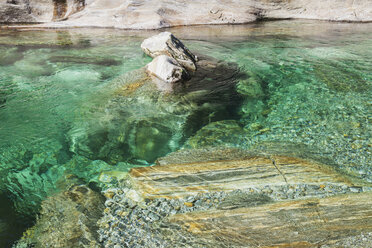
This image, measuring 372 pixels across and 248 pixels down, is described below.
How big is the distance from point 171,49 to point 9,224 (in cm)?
645

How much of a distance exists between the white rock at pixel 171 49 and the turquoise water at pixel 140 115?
68 centimetres

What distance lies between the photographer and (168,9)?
55.7 feet

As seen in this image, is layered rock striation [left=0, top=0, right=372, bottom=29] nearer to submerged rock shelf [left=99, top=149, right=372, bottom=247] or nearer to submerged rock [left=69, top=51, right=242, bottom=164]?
submerged rock [left=69, top=51, right=242, bottom=164]

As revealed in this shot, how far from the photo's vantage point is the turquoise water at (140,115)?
12.8ft

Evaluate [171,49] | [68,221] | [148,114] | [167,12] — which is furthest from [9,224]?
[167,12]

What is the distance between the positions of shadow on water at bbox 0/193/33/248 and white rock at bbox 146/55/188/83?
4.72 meters

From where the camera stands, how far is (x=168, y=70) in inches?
282

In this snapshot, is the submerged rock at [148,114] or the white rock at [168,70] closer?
the submerged rock at [148,114]

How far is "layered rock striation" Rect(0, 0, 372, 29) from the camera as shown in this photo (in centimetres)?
1625

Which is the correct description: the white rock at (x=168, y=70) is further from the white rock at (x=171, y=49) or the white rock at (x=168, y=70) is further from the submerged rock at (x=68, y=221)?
the submerged rock at (x=68, y=221)

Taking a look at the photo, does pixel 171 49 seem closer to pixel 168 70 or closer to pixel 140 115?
pixel 168 70

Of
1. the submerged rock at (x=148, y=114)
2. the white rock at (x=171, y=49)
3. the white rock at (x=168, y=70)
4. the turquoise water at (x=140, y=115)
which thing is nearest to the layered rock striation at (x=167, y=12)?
the turquoise water at (x=140, y=115)

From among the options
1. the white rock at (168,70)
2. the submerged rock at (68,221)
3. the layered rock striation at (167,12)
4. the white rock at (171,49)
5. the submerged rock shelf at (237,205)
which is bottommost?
the submerged rock at (68,221)

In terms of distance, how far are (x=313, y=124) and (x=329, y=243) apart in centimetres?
286
